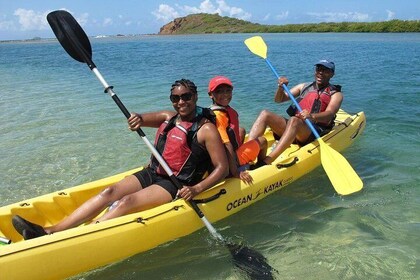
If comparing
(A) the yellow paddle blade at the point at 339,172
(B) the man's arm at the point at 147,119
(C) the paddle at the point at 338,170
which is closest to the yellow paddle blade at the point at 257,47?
(C) the paddle at the point at 338,170

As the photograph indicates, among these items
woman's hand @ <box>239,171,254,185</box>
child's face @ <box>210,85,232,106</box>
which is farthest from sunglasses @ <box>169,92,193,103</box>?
woman's hand @ <box>239,171,254,185</box>

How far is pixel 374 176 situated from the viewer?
519 cm

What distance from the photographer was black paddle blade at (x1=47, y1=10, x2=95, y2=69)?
4117 mm

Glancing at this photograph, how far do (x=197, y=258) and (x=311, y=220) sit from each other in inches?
52.4

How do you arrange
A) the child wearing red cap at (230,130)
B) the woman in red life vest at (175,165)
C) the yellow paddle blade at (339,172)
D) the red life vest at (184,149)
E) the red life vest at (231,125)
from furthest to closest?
the yellow paddle blade at (339,172)
the red life vest at (231,125)
the child wearing red cap at (230,130)
the red life vest at (184,149)
the woman in red life vest at (175,165)

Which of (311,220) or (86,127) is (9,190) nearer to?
(86,127)

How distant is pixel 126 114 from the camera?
367 centimetres

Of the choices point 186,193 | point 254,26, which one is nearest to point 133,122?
point 186,193

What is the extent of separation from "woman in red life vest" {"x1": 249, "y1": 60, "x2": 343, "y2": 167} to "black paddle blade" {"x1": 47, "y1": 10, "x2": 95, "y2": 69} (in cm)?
212

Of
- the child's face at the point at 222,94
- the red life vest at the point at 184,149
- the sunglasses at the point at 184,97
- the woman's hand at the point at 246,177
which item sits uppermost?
the sunglasses at the point at 184,97

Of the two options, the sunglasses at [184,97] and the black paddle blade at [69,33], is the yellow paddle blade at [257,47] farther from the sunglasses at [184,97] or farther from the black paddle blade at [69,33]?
the sunglasses at [184,97]

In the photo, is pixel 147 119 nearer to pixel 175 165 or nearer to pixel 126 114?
pixel 126 114

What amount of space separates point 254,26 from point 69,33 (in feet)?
275

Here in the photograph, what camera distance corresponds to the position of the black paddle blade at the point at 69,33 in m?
4.12
